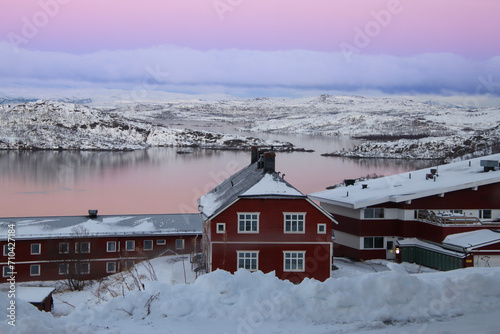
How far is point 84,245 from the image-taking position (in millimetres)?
21453

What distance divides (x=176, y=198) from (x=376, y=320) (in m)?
31.1

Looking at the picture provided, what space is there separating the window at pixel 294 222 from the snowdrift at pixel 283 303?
857 centimetres

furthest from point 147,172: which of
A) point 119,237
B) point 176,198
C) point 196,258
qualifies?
point 196,258

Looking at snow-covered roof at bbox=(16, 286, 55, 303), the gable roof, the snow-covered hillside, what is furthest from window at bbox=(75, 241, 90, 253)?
the snow-covered hillside

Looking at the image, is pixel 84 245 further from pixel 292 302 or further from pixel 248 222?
pixel 292 302

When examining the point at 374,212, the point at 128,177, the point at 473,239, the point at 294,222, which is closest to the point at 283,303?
the point at 294,222

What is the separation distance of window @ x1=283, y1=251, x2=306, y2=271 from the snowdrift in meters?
8.63

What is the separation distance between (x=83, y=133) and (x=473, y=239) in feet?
258

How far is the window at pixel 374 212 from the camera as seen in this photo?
1772cm

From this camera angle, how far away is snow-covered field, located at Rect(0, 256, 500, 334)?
18.6ft

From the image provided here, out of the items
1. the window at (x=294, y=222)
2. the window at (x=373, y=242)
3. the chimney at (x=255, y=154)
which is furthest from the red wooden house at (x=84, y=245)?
the window at (x=294, y=222)

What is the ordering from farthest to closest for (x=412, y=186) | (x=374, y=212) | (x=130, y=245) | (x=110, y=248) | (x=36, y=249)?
(x=130, y=245), (x=110, y=248), (x=36, y=249), (x=412, y=186), (x=374, y=212)

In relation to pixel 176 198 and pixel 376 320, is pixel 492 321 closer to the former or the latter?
pixel 376 320

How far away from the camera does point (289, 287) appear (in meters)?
6.35
